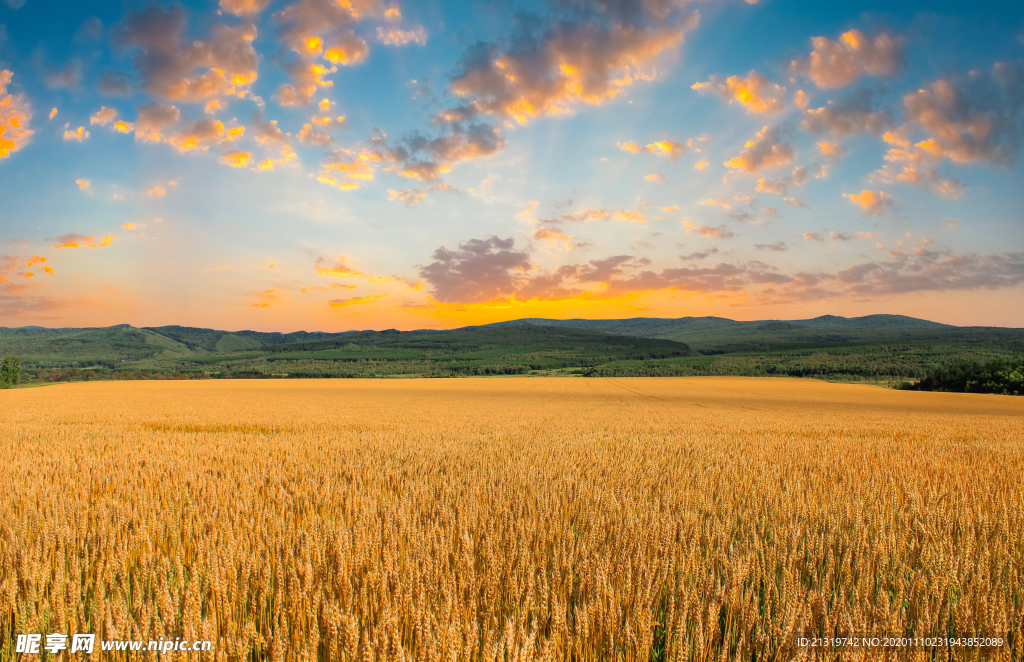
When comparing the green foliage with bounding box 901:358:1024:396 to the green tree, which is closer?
the green foliage with bounding box 901:358:1024:396

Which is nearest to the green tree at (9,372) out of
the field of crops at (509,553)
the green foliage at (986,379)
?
the field of crops at (509,553)

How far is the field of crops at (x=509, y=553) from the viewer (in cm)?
268

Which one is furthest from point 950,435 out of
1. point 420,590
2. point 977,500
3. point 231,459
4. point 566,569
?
point 231,459

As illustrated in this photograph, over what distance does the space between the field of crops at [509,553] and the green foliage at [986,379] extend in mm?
72971

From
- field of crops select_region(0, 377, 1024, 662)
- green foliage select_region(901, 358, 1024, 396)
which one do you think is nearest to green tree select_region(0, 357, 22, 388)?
field of crops select_region(0, 377, 1024, 662)

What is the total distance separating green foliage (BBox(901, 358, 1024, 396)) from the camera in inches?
2304

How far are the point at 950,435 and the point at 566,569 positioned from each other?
19.2m

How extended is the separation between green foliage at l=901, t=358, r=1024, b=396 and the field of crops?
72971 mm

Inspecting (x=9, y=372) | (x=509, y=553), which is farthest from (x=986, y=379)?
(x=9, y=372)

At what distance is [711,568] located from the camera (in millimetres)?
3848

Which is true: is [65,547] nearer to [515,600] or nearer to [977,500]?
[515,600]

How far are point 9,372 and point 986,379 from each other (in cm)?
15855

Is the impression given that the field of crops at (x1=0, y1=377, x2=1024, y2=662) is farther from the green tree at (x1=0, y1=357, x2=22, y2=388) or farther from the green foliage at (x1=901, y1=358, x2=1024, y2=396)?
the green tree at (x1=0, y1=357, x2=22, y2=388)

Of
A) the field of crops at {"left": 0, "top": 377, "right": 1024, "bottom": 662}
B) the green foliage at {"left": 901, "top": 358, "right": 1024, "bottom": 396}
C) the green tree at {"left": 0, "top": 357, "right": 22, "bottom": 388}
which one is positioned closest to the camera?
the field of crops at {"left": 0, "top": 377, "right": 1024, "bottom": 662}
